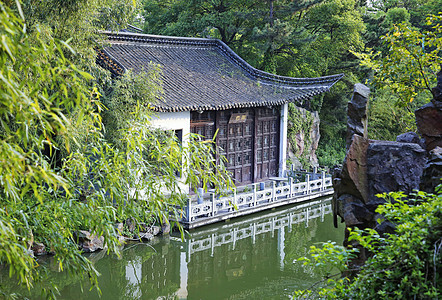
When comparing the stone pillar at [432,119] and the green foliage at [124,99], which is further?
the green foliage at [124,99]

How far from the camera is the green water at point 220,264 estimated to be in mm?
→ 7277

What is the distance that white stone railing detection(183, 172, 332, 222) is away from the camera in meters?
10.1

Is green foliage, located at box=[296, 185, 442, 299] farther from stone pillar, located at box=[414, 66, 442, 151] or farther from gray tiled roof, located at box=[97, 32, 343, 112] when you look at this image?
gray tiled roof, located at box=[97, 32, 343, 112]

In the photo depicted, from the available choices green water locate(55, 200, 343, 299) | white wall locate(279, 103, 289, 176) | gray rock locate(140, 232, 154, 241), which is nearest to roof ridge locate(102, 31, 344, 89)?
white wall locate(279, 103, 289, 176)

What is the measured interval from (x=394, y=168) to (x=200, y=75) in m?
8.46

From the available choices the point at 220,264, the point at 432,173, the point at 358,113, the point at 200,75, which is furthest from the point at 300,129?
the point at 432,173

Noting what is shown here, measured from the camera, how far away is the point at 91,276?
3.74m

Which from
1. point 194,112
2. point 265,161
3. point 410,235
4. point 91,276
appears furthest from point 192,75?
point 410,235

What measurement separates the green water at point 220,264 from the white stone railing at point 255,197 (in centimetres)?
31

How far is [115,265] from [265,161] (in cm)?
622

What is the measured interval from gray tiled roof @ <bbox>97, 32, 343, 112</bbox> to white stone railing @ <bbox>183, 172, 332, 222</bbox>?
1.97 m

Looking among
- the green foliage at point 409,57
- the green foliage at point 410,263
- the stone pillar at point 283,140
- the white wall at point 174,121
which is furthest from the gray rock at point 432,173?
the stone pillar at point 283,140

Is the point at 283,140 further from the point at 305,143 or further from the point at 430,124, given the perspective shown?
the point at 430,124

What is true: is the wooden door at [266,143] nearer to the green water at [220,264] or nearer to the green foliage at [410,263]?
the green water at [220,264]
